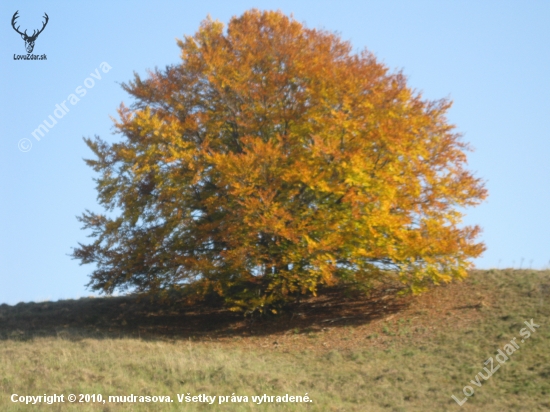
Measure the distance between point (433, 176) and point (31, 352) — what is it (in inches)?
458

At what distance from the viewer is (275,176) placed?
1706 centimetres

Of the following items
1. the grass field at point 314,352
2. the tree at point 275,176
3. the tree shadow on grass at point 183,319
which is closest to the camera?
the grass field at point 314,352

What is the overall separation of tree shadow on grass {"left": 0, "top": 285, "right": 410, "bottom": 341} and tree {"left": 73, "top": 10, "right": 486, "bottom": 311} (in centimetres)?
110

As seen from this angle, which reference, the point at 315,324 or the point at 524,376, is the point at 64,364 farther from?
the point at 524,376

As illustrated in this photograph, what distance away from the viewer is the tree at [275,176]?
16359 mm

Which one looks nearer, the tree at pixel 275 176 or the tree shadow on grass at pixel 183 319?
the tree at pixel 275 176

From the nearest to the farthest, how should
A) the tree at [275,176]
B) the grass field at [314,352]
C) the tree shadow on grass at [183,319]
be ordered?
the grass field at [314,352], the tree at [275,176], the tree shadow on grass at [183,319]

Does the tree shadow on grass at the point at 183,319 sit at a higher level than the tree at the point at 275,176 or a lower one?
lower

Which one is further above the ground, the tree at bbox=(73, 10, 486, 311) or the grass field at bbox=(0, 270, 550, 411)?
the tree at bbox=(73, 10, 486, 311)

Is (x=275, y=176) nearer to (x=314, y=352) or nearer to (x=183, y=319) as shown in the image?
(x=314, y=352)

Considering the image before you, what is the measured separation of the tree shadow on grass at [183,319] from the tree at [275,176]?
1105 millimetres

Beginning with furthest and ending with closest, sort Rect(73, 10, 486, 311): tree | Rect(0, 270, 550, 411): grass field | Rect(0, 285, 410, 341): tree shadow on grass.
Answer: Rect(0, 285, 410, 341): tree shadow on grass < Rect(73, 10, 486, 311): tree < Rect(0, 270, 550, 411): grass field

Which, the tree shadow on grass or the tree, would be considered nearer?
the tree

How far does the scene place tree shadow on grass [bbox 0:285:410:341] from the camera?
61.2 feet
